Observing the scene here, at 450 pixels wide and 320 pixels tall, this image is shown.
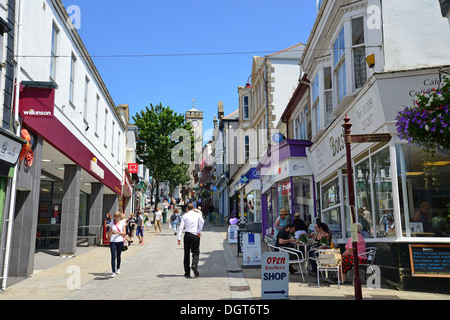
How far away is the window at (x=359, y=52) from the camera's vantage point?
1116 cm

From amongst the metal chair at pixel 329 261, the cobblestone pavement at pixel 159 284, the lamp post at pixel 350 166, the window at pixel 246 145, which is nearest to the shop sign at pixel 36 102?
the cobblestone pavement at pixel 159 284

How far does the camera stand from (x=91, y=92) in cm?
1920

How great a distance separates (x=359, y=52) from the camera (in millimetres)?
11328

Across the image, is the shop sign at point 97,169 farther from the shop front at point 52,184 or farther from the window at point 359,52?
→ the window at point 359,52

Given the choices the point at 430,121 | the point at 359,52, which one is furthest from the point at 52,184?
the point at 430,121

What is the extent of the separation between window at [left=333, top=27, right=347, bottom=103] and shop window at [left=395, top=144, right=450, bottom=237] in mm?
3722

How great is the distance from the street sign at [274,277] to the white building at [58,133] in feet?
22.6

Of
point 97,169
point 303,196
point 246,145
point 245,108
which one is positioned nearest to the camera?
point 303,196

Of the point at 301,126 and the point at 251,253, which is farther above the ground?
the point at 301,126

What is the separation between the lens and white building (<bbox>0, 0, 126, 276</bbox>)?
10812mm

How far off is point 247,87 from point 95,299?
27875mm

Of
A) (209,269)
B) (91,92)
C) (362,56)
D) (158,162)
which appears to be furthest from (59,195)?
(158,162)

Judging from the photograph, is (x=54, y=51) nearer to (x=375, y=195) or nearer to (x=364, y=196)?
(x=364, y=196)

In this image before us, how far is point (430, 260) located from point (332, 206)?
19.8ft
